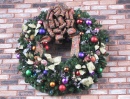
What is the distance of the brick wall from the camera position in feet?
13.2

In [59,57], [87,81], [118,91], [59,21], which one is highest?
[59,21]

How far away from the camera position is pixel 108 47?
419 cm

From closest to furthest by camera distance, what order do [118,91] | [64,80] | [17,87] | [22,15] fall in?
1. [64,80]
2. [118,91]
3. [17,87]
4. [22,15]

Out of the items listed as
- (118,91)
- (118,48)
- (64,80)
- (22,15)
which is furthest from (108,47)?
(22,15)

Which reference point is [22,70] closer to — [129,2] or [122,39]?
[122,39]

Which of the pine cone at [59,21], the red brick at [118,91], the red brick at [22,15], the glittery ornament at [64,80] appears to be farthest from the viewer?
the red brick at [22,15]

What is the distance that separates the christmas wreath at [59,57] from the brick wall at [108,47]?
0.36 ft

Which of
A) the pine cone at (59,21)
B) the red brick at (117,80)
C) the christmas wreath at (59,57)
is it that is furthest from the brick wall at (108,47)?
the pine cone at (59,21)

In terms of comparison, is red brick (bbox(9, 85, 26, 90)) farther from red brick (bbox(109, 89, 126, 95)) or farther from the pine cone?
red brick (bbox(109, 89, 126, 95))

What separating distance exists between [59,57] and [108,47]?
50 cm

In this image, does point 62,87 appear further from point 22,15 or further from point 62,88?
point 22,15

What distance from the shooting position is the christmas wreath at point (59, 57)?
3.91 metres

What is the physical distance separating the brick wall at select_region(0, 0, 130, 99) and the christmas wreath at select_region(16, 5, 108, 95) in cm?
11

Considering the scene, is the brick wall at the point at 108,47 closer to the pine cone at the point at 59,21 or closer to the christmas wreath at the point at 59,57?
the christmas wreath at the point at 59,57
